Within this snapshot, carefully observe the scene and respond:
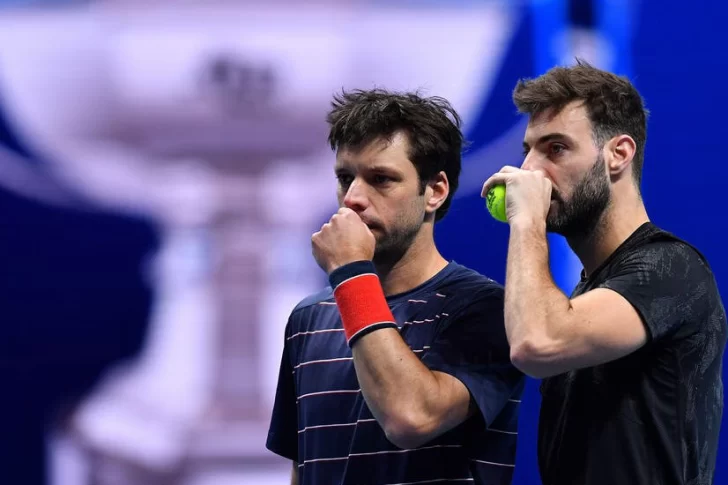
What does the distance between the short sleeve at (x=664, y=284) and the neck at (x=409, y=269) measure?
0.39 m

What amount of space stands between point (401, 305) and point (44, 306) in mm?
1676

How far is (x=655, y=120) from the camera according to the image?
9.91ft

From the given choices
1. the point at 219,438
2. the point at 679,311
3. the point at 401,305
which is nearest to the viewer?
the point at 679,311

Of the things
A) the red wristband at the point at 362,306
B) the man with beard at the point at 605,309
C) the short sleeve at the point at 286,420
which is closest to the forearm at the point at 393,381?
the red wristband at the point at 362,306

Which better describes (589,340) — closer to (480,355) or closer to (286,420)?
(480,355)

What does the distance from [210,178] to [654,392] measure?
6.15 ft

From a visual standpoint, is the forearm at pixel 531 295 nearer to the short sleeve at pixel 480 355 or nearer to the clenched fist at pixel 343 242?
the short sleeve at pixel 480 355

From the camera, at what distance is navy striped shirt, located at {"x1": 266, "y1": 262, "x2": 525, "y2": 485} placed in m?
1.61

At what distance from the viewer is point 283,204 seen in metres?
3.01

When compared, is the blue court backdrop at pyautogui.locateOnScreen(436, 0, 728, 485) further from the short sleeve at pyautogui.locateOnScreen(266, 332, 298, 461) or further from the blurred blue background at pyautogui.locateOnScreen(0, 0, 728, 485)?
the short sleeve at pyautogui.locateOnScreen(266, 332, 298, 461)

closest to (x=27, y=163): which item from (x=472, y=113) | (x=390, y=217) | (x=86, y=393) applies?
(x=86, y=393)

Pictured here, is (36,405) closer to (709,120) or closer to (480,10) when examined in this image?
(480,10)

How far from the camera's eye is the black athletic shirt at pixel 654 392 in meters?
1.48

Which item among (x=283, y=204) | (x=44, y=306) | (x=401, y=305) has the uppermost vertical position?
(x=283, y=204)
